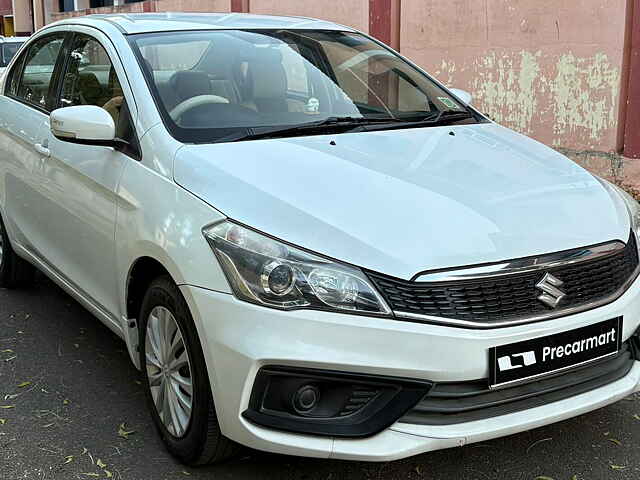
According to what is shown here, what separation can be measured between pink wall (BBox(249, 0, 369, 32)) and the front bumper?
8488 mm

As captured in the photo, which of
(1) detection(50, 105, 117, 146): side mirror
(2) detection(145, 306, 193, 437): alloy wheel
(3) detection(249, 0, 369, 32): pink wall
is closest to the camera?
(2) detection(145, 306, 193, 437): alloy wheel

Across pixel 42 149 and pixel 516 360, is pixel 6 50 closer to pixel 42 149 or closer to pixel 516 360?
pixel 42 149

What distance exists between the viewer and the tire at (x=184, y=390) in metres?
2.92

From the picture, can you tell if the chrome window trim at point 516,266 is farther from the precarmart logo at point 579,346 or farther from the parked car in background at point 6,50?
the parked car in background at point 6,50

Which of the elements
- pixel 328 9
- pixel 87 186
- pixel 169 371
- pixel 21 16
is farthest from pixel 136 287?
pixel 21 16

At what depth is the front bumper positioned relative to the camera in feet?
8.64

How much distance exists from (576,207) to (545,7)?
569cm

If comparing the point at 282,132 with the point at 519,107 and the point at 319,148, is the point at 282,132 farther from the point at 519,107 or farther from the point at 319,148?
the point at 519,107

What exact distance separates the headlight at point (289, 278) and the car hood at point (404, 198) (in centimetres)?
4

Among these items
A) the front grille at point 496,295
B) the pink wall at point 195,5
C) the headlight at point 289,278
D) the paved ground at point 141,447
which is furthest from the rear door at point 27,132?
the pink wall at point 195,5

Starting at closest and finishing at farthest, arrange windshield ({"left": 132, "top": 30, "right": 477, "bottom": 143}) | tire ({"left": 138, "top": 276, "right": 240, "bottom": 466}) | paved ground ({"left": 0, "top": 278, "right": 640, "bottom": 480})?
tire ({"left": 138, "top": 276, "right": 240, "bottom": 466}) < paved ground ({"left": 0, "top": 278, "right": 640, "bottom": 480}) < windshield ({"left": 132, "top": 30, "right": 477, "bottom": 143})

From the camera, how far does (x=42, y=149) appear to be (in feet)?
14.2

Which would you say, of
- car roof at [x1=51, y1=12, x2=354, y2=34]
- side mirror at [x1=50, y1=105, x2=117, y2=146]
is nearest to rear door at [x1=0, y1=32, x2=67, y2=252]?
car roof at [x1=51, y1=12, x2=354, y2=34]

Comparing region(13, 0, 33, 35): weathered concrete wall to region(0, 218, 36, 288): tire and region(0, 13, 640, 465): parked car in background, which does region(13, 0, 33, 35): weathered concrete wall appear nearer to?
region(0, 218, 36, 288): tire
